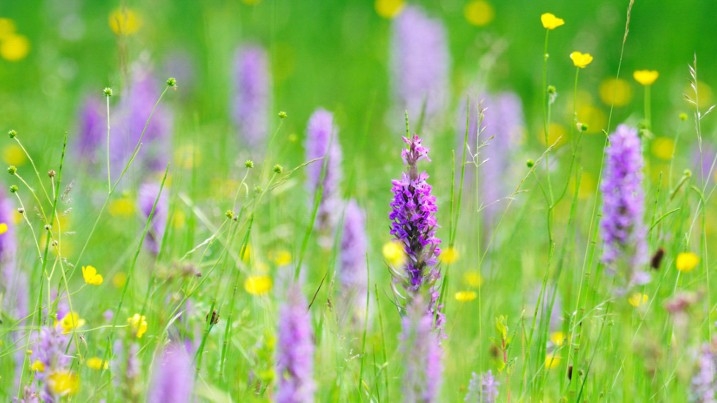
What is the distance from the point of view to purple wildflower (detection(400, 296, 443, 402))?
4.92 feet

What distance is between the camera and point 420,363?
5.02 ft

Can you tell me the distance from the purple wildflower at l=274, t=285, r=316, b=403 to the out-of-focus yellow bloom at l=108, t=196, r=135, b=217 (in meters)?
1.82

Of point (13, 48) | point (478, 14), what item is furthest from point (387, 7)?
point (13, 48)

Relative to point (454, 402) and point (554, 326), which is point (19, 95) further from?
point (454, 402)

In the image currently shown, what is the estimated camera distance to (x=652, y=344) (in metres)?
1.46

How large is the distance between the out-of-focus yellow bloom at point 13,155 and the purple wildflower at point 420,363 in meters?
3.65

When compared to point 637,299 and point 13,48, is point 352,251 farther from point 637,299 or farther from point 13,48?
point 13,48

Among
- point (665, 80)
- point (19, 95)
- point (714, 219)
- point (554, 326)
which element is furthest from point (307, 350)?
point (665, 80)

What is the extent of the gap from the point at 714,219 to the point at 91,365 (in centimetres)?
327

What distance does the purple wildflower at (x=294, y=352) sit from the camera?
4.80 feet

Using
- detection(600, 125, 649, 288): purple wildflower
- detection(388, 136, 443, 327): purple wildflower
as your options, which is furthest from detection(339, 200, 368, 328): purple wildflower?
detection(600, 125, 649, 288): purple wildflower

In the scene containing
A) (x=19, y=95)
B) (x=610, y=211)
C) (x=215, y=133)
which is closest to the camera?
(x=610, y=211)

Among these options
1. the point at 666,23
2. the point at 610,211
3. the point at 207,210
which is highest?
the point at 666,23

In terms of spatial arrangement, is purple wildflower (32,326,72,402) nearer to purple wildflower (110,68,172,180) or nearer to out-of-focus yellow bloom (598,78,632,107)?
purple wildflower (110,68,172,180)
